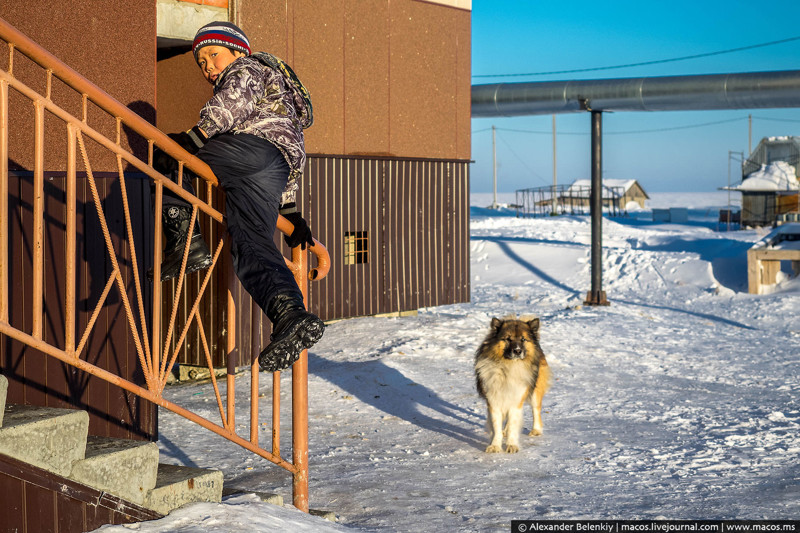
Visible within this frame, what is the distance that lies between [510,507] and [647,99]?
14.1 metres

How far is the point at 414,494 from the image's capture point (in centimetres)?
620

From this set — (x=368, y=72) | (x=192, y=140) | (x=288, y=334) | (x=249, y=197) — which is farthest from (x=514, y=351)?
(x=368, y=72)

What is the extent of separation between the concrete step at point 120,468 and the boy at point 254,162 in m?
0.70

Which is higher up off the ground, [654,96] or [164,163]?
[654,96]

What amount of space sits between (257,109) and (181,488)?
6.32 feet

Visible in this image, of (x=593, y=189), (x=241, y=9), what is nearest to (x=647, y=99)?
(x=593, y=189)

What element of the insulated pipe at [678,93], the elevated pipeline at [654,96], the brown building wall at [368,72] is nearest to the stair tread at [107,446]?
the brown building wall at [368,72]

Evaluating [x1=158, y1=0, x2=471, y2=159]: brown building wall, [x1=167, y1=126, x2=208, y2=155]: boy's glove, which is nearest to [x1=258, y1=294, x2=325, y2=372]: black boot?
[x1=167, y1=126, x2=208, y2=155]: boy's glove

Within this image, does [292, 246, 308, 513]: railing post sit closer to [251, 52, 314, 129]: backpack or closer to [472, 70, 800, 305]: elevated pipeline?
[251, 52, 314, 129]: backpack

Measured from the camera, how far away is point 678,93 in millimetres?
18125

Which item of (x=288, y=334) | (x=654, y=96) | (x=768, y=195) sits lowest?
(x=288, y=334)

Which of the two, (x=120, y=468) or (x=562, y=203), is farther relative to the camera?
(x=562, y=203)

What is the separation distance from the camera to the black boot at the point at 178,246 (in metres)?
4.73

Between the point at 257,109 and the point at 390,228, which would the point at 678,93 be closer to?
the point at 390,228
